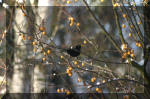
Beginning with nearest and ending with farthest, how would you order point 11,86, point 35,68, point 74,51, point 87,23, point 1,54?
point 74,51 → point 35,68 → point 11,86 → point 1,54 → point 87,23

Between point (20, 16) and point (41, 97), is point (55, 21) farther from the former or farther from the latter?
point (41, 97)

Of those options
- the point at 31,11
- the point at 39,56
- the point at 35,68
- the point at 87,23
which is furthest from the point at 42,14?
the point at 87,23

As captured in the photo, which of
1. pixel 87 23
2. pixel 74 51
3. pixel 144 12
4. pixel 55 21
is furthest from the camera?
pixel 87 23

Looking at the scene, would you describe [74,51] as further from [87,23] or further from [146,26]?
[87,23]

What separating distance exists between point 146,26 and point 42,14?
133 cm

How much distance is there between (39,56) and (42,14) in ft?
1.87

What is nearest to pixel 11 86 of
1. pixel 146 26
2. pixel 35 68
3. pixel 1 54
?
pixel 35 68

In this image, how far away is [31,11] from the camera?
267 cm

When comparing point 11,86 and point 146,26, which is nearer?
point 146,26

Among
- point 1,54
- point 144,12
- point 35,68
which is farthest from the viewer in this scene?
point 1,54

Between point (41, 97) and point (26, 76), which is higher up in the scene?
point (26, 76)

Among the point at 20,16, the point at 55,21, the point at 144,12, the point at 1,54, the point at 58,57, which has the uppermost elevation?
the point at 55,21

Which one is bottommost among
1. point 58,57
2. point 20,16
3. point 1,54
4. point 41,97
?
point 41,97

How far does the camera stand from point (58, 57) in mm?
2232
